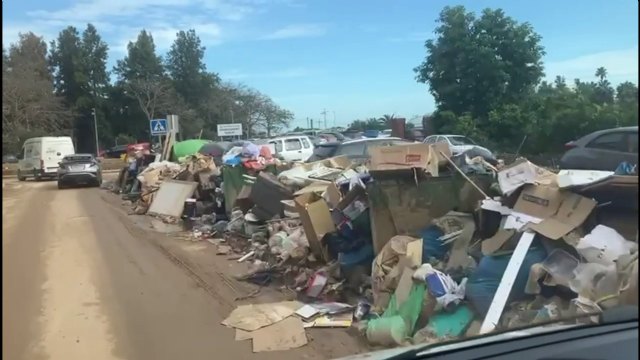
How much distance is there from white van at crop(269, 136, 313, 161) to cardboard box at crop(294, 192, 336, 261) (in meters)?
15.7

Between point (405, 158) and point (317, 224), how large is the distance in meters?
1.41

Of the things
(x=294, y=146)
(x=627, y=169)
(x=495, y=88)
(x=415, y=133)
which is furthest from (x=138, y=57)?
(x=294, y=146)

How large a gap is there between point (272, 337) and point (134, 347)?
1.18 meters

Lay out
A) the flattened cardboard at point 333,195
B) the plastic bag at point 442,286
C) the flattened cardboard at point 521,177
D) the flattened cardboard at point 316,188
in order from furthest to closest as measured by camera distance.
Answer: the flattened cardboard at point 316,188
the flattened cardboard at point 333,195
the flattened cardboard at point 521,177
the plastic bag at point 442,286

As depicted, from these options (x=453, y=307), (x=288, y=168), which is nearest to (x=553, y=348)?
(x=453, y=307)

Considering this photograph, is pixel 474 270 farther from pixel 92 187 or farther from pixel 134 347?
pixel 92 187

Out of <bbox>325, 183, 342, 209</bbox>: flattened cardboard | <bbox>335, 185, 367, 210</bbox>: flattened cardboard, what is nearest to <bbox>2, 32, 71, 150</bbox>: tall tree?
<bbox>335, 185, 367, 210</bbox>: flattened cardboard

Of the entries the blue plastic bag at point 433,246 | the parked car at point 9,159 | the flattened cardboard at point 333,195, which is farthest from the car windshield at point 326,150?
the parked car at point 9,159

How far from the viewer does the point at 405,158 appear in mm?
7152

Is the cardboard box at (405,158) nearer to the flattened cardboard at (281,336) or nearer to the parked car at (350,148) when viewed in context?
the flattened cardboard at (281,336)

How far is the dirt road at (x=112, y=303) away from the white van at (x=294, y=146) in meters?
13.2

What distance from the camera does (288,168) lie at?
12273 millimetres

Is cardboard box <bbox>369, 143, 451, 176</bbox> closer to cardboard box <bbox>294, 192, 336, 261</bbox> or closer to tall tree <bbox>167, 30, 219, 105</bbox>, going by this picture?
cardboard box <bbox>294, 192, 336, 261</bbox>

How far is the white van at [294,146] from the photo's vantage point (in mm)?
23966
